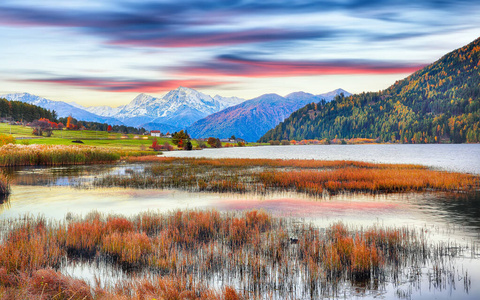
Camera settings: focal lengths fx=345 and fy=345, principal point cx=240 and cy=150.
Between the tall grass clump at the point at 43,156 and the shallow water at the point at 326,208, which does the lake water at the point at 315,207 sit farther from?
Result: the tall grass clump at the point at 43,156

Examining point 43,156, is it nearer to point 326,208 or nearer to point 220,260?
point 326,208

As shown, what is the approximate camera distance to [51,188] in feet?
124

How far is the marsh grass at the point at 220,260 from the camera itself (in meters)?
10.3

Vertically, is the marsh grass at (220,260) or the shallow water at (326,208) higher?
the marsh grass at (220,260)

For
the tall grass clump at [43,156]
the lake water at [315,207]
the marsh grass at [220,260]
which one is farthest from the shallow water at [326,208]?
the tall grass clump at [43,156]

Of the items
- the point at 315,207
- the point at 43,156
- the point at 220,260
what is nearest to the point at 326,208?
the point at 315,207

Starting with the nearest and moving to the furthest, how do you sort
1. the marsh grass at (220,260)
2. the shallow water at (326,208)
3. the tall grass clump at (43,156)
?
the marsh grass at (220,260) → the shallow water at (326,208) → the tall grass clump at (43,156)

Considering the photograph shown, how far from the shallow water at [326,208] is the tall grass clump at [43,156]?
33.3m

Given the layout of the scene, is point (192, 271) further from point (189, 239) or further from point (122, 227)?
point (122, 227)

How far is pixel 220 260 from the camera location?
1390cm

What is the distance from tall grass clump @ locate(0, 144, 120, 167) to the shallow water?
3325 centimetres

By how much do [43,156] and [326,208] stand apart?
65.3 meters

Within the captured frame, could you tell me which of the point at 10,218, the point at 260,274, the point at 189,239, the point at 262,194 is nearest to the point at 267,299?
the point at 260,274

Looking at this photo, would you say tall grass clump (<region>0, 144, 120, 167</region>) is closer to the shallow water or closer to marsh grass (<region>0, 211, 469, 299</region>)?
the shallow water
